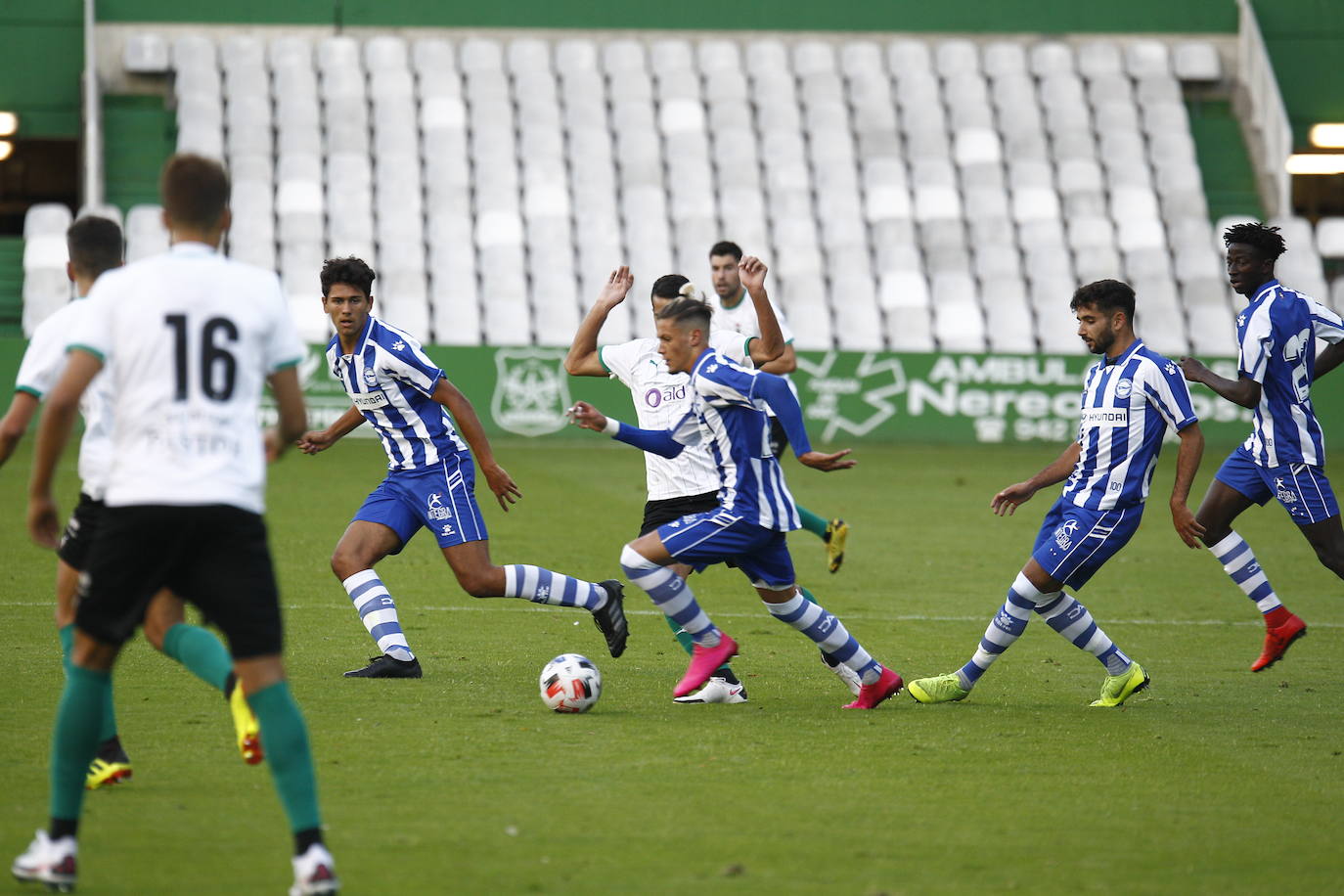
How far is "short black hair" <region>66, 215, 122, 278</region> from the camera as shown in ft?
17.4

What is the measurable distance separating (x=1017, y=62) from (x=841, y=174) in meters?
4.11

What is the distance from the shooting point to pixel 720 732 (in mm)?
6324

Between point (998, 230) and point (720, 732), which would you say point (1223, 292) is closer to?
point (998, 230)

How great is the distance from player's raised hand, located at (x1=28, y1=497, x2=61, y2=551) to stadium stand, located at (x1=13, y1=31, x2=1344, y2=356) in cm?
1841

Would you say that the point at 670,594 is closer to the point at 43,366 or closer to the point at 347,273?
the point at 347,273

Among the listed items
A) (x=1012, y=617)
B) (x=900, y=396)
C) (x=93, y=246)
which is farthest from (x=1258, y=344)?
(x=900, y=396)

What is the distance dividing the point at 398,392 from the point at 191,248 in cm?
321

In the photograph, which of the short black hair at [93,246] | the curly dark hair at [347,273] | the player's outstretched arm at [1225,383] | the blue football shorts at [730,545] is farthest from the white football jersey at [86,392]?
the player's outstretched arm at [1225,383]

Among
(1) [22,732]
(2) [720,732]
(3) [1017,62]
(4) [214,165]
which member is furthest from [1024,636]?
(3) [1017,62]

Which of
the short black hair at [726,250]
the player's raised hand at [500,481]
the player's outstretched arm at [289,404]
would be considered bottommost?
the player's outstretched arm at [289,404]

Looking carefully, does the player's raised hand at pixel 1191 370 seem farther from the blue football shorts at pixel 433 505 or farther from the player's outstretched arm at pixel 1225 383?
the blue football shorts at pixel 433 505

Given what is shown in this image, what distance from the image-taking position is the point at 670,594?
683 centimetres

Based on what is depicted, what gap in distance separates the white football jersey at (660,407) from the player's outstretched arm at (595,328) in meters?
0.07

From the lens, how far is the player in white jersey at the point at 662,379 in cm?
782
